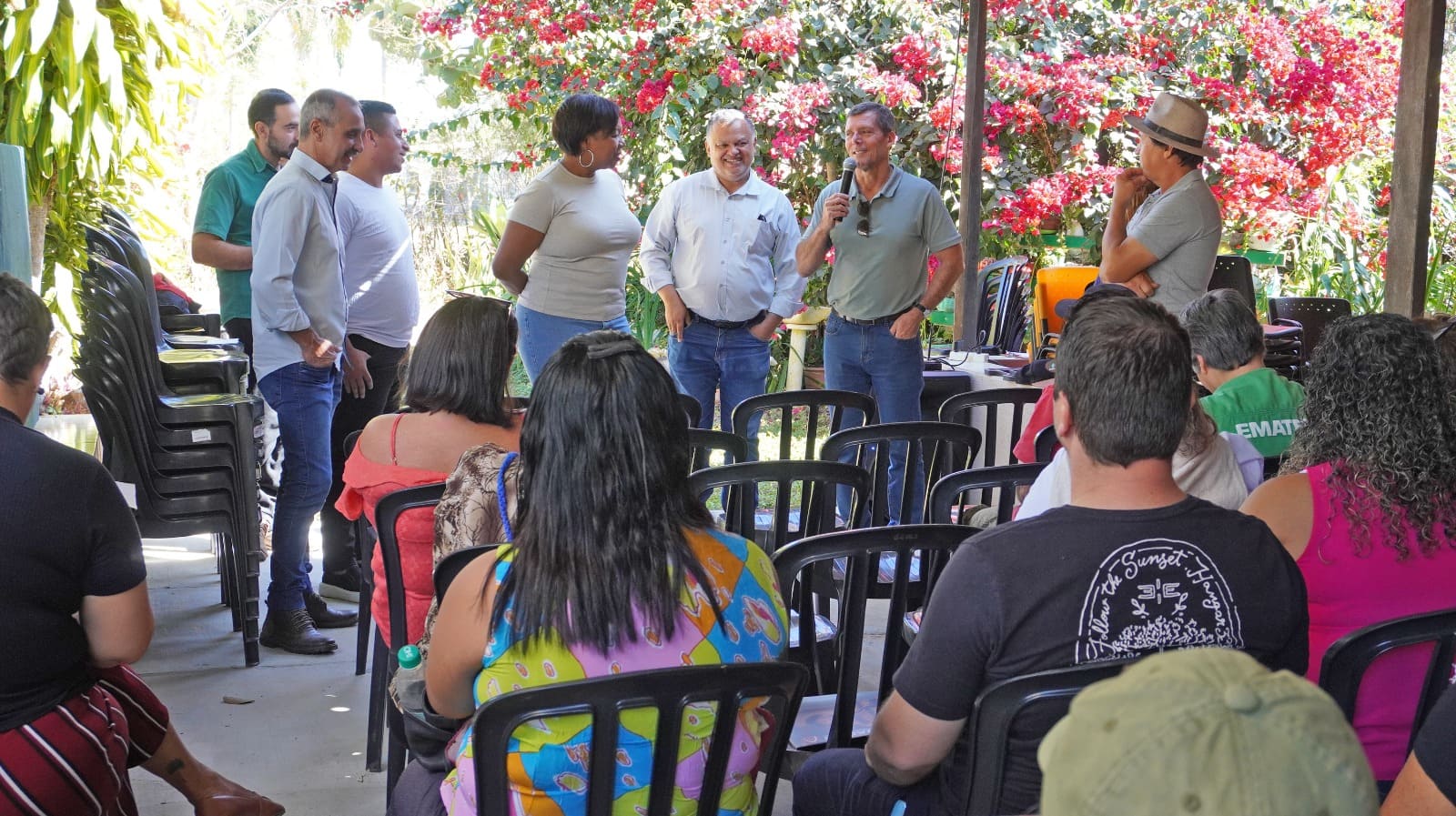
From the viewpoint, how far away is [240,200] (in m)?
4.37

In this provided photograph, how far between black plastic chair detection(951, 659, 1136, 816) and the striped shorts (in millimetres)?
1413

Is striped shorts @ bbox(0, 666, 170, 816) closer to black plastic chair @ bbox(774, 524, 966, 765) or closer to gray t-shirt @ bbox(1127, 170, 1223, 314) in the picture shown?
black plastic chair @ bbox(774, 524, 966, 765)

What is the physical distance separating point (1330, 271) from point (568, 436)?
848 cm

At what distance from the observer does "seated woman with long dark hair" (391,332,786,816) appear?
162 centimetres

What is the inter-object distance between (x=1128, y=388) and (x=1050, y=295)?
3662 millimetres

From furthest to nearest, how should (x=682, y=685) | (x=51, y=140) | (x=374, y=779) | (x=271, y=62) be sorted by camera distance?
(x=271, y=62) → (x=51, y=140) → (x=374, y=779) → (x=682, y=685)

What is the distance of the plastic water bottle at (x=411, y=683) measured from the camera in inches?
73.8

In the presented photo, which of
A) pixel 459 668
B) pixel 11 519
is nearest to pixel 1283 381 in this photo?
pixel 459 668

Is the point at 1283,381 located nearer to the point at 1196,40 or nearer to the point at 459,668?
the point at 459,668

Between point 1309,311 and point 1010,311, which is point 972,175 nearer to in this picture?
point 1010,311

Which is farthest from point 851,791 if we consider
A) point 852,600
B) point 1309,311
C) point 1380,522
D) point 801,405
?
point 1309,311

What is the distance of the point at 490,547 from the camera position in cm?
200

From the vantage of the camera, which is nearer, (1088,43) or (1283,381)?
(1283,381)

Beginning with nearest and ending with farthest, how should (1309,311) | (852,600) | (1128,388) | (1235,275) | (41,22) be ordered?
(1128,388) → (852,600) → (41,22) → (1235,275) → (1309,311)
